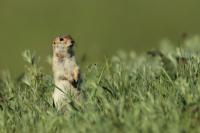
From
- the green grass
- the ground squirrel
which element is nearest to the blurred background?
the green grass

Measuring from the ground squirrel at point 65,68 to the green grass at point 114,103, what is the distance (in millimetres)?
101

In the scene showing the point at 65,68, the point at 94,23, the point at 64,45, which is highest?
the point at 64,45

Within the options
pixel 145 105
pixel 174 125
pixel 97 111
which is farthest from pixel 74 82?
pixel 174 125

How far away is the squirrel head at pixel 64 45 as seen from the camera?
6.30 metres

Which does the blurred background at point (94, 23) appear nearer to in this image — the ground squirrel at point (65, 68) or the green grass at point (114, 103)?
the green grass at point (114, 103)

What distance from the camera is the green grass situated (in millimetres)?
Result: 5180

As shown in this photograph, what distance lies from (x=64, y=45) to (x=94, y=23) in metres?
14.2

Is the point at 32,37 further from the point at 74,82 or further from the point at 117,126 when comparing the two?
the point at 117,126

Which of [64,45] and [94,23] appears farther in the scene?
[94,23]

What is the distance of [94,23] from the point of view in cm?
2053

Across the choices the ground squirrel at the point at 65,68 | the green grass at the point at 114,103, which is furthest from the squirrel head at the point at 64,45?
the green grass at the point at 114,103

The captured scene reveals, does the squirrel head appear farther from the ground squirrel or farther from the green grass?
the green grass

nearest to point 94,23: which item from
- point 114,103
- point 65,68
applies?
point 65,68

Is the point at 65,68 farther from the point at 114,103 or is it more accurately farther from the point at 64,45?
the point at 114,103
